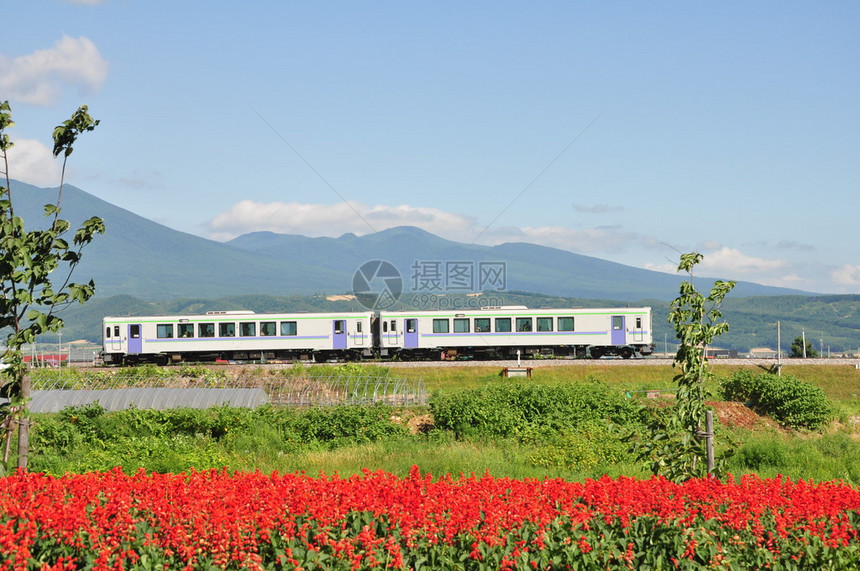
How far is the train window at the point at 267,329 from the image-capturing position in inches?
1615

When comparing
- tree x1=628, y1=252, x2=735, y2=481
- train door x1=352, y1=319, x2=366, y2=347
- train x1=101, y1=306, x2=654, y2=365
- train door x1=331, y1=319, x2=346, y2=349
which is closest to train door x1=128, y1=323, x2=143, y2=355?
train x1=101, y1=306, x2=654, y2=365

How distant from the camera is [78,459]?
555 inches

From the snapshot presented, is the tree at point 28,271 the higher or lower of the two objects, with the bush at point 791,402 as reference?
higher

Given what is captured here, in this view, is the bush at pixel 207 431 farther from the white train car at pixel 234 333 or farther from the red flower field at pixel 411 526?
the white train car at pixel 234 333

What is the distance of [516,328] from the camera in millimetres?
40938

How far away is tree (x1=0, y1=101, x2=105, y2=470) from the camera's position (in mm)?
7922

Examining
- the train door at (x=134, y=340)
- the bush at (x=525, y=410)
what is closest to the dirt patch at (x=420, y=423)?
the bush at (x=525, y=410)

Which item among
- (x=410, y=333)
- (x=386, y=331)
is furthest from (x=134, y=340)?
(x=410, y=333)

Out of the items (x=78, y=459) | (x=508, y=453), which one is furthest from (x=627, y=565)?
(x=78, y=459)

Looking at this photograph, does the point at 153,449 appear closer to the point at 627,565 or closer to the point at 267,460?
the point at 267,460

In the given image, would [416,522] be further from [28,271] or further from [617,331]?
[617,331]

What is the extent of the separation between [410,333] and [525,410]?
A: 2267 cm

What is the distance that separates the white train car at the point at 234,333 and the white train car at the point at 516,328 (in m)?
2.11

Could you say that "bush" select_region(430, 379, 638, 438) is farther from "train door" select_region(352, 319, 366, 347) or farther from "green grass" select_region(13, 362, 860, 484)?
"train door" select_region(352, 319, 366, 347)
